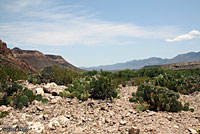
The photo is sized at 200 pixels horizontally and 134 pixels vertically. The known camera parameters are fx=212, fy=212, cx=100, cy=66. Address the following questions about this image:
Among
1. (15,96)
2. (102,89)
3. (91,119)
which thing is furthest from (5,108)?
(102,89)

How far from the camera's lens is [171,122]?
6.15 metres

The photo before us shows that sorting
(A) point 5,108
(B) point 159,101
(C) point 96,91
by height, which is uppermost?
(C) point 96,91

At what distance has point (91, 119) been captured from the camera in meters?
5.96

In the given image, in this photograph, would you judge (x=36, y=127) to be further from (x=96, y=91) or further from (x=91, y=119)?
(x=96, y=91)

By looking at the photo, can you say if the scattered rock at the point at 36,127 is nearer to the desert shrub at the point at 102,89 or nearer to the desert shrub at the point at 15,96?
the desert shrub at the point at 15,96

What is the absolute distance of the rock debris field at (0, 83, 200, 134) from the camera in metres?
5.26

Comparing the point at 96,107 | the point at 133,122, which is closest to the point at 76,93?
the point at 96,107

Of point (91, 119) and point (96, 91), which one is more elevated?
point (96, 91)

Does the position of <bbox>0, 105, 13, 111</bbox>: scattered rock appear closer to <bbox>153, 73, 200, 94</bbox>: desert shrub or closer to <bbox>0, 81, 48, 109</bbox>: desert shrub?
<bbox>0, 81, 48, 109</bbox>: desert shrub

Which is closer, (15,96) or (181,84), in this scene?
(15,96)

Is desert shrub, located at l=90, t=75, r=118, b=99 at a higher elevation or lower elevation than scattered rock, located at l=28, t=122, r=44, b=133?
higher

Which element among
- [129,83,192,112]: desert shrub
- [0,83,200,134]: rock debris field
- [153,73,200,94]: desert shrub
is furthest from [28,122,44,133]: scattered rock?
[153,73,200,94]: desert shrub

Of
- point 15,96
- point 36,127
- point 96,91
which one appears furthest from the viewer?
point 96,91

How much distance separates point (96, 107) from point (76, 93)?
1026 mm
